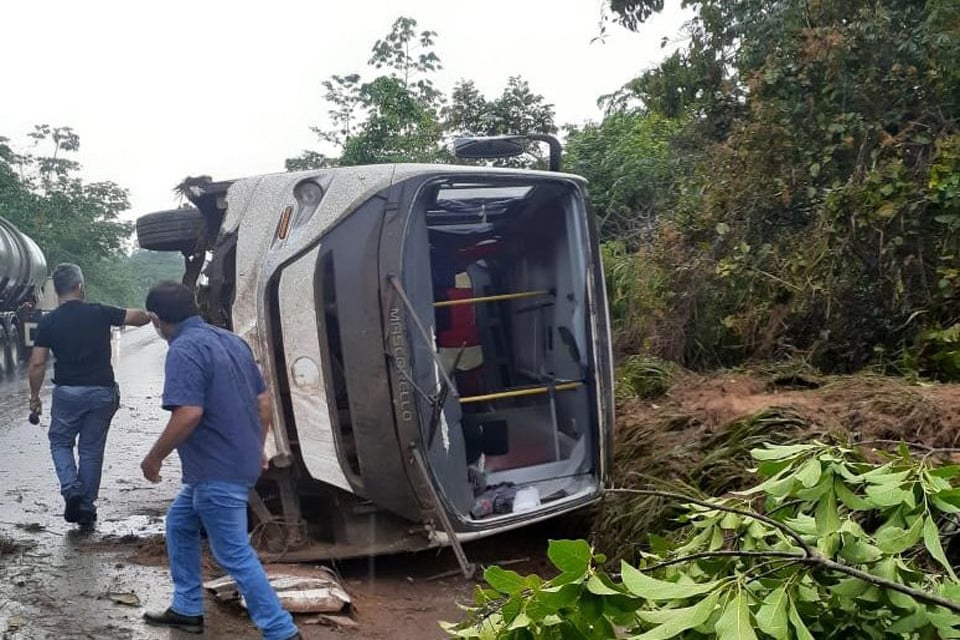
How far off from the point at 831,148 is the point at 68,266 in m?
5.35

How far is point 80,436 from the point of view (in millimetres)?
6410

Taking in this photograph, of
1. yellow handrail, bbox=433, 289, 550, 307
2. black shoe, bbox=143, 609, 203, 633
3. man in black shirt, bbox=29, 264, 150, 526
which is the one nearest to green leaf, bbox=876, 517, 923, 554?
black shoe, bbox=143, 609, 203, 633

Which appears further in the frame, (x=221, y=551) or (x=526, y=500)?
(x=526, y=500)

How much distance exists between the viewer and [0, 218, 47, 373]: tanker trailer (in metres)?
15.8

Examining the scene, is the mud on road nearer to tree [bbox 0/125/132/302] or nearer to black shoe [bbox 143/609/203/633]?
black shoe [bbox 143/609/203/633]

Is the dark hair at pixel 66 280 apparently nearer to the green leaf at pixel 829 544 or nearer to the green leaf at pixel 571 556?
the green leaf at pixel 571 556

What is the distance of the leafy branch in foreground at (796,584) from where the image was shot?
7.03ft

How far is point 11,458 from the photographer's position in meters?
8.64

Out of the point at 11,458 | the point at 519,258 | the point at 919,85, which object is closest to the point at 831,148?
the point at 919,85

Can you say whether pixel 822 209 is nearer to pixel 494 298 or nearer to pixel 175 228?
pixel 494 298

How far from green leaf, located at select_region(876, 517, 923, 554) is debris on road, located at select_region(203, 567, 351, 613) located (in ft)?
9.99

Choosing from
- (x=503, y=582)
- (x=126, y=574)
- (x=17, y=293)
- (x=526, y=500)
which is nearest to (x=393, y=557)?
(x=526, y=500)

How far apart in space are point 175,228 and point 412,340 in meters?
2.44

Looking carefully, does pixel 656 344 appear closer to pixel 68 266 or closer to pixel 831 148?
pixel 831 148
